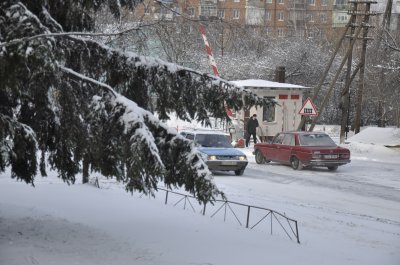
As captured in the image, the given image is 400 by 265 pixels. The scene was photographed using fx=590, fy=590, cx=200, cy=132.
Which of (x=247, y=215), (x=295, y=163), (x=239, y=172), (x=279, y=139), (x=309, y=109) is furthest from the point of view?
(x=309, y=109)

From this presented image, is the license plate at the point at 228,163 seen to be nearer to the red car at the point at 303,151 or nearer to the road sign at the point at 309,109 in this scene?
the red car at the point at 303,151

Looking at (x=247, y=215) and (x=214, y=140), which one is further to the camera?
(x=214, y=140)

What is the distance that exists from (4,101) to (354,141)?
84.5ft

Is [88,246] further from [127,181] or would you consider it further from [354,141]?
[354,141]

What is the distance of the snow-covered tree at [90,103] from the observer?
5802 mm

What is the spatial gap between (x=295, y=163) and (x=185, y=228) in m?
11.7

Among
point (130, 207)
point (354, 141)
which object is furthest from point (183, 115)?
point (354, 141)

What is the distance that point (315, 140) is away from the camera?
848 inches

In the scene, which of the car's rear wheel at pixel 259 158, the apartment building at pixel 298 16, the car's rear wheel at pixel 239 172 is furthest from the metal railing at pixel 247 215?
the apartment building at pixel 298 16

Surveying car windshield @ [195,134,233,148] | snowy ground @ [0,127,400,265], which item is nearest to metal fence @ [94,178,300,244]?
snowy ground @ [0,127,400,265]

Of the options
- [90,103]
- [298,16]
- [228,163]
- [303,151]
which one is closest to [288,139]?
[303,151]

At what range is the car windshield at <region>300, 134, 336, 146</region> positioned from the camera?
21375 mm

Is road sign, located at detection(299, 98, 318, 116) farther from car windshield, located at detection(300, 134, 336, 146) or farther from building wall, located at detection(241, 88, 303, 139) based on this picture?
car windshield, located at detection(300, 134, 336, 146)

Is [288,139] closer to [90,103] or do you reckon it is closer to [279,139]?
[279,139]
